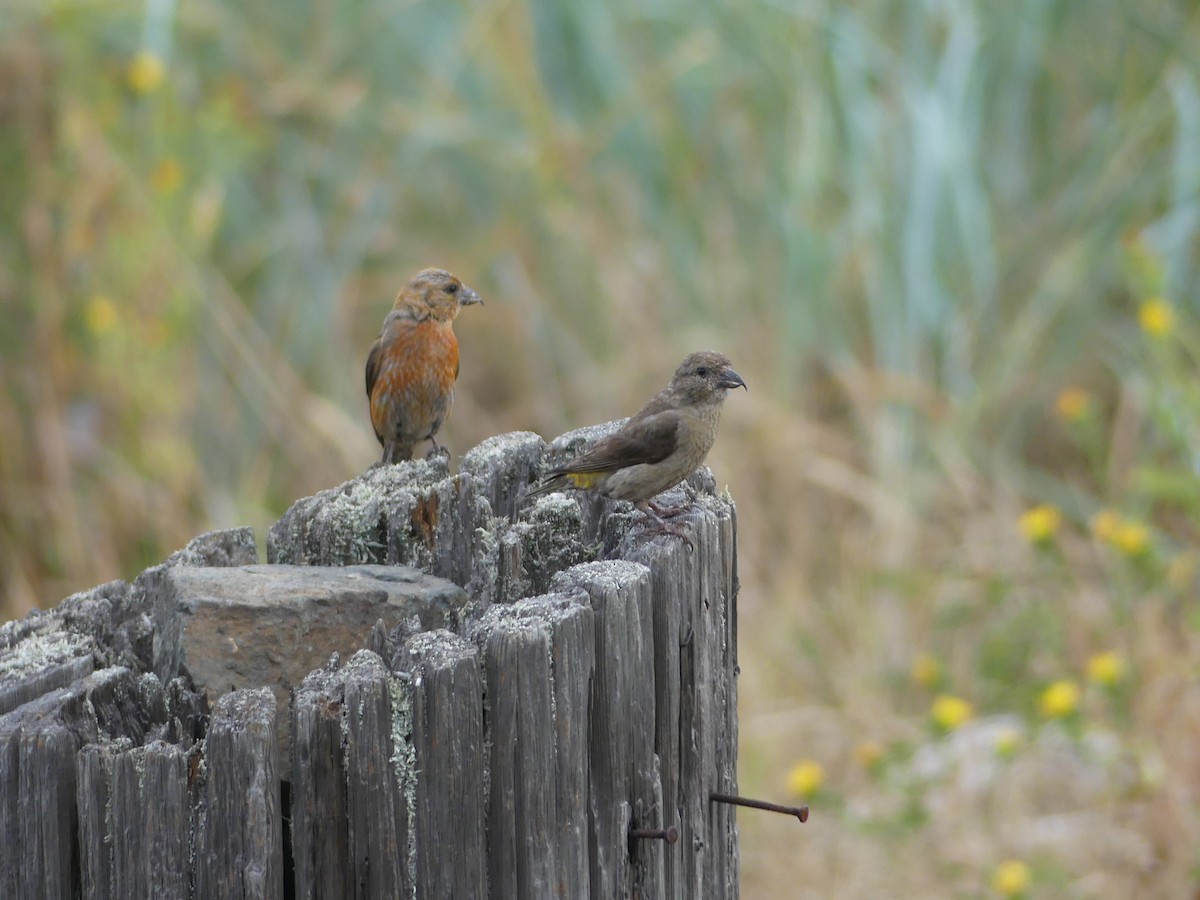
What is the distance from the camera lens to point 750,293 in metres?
7.19

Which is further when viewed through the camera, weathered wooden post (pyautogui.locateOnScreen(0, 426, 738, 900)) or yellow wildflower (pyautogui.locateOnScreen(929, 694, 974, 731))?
yellow wildflower (pyautogui.locateOnScreen(929, 694, 974, 731))

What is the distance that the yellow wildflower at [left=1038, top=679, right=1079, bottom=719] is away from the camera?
470cm

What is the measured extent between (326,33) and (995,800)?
16.7 feet

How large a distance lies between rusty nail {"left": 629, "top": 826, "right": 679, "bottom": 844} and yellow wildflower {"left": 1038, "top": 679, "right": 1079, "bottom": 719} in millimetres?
2947

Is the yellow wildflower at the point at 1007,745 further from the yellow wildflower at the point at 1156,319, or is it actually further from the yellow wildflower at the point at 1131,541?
the yellow wildflower at the point at 1156,319

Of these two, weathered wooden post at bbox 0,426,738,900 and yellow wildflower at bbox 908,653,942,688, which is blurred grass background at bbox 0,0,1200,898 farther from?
weathered wooden post at bbox 0,426,738,900

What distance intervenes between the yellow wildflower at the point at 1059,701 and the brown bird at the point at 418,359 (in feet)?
7.45

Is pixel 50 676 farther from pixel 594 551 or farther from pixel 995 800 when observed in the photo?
pixel 995 800

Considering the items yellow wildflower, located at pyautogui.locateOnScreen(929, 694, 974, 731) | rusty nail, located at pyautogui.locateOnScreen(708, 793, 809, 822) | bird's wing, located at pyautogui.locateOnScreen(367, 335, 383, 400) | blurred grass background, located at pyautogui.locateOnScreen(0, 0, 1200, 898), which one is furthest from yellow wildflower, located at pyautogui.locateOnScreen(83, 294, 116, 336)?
rusty nail, located at pyautogui.locateOnScreen(708, 793, 809, 822)

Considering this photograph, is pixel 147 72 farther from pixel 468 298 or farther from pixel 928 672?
pixel 928 672

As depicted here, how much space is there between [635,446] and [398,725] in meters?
1.36

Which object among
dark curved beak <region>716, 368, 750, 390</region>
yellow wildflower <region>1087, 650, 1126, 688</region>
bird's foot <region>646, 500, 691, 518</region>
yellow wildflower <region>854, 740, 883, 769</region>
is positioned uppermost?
dark curved beak <region>716, 368, 750, 390</region>

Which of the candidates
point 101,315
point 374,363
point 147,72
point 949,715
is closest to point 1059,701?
point 949,715

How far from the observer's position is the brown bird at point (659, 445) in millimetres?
2875
